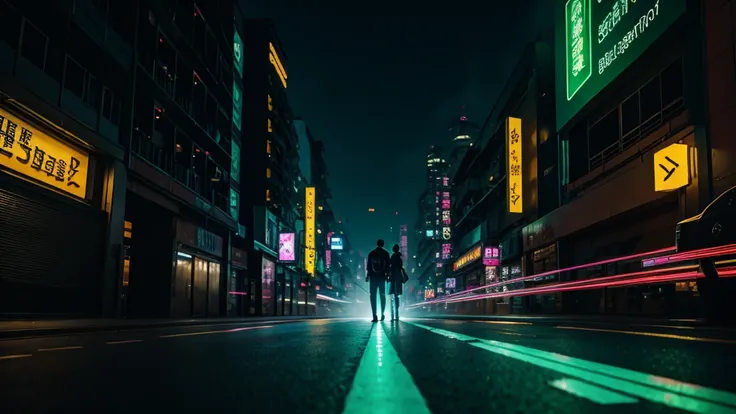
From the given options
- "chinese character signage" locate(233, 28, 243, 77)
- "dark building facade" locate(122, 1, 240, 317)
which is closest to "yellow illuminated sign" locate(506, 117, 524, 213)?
"dark building facade" locate(122, 1, 240, 317)

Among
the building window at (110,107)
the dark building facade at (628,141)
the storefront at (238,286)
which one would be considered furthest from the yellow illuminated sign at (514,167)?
the building window at (110,107)

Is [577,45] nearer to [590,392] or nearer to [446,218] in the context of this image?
[590,392]

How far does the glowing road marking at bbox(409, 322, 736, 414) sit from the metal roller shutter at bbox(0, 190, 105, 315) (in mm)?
13673

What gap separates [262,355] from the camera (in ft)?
15.0

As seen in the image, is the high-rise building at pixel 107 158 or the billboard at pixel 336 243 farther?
the billboard at pixel 336 243

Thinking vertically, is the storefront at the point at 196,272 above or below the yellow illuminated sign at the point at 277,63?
below

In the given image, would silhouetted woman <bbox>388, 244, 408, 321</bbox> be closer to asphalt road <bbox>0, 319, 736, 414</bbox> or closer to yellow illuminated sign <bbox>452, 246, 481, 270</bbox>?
asphalt road <bbox>0, 319, 736, 414</bbox>

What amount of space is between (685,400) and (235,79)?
1488 inches

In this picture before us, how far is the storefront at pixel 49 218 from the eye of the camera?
13.8 m

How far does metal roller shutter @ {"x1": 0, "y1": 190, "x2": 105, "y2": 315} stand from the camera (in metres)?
13.9

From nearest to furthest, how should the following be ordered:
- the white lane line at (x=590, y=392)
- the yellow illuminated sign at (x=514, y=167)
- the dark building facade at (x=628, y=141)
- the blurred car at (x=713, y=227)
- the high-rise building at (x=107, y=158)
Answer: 1. the white lane line at (x=590, y=392)
2. the blurred car at (x=713, y=227)
3. the high-rise building at (x=107, y=158)
4. the dark building facade at (x=628, y=141)
5. the yellow illuminated sign at (x=514, y=167)

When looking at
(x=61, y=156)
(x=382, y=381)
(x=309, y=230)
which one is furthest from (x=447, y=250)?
(x=382, y=381)

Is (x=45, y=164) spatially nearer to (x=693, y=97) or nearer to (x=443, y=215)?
(x=693, y=97)

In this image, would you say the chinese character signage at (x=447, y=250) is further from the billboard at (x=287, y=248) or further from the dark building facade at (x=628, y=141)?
the dark building facade at (x=628, y=141)
